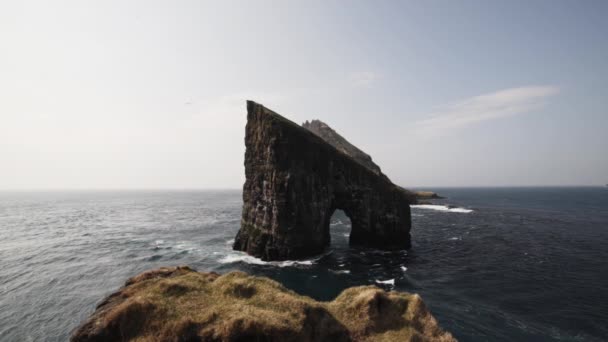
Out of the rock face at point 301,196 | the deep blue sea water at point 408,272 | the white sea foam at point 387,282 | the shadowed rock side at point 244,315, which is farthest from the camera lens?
the rock face at point 301,196

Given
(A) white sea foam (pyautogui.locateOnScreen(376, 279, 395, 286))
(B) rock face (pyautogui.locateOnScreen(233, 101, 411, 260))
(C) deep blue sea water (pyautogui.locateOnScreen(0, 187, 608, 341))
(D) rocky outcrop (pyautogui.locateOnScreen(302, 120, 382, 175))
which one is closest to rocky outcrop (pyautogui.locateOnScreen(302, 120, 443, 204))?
(D) rocky outcrop (pyautogui.locateOnScreen(302, 120, 382, 175))

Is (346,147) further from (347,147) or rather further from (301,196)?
(301,196)

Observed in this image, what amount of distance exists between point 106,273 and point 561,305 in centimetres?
5275

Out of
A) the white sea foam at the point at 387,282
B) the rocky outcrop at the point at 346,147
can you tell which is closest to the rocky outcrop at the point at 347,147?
the rocky outcrop at the point at 346,147

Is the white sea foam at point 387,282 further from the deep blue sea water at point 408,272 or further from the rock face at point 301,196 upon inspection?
the rock face at point 301,196

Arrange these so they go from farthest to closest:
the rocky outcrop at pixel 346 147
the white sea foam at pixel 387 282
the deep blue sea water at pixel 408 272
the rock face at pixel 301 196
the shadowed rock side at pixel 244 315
Result: the rocky outcrop at pixel 346 147 → the rock face at pixel 301 196 → the white sea foam at pixel 387 282 → the deep blue sea water at pixel 408 272 → the shadowed rock side at pixel 244 315

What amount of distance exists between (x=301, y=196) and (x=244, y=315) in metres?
29.2

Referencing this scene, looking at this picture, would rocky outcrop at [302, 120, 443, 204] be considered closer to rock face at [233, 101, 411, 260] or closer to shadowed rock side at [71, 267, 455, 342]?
rock face at [233, 101, 411, 260]

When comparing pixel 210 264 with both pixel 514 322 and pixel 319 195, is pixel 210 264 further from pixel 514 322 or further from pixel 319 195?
pixel 514 322

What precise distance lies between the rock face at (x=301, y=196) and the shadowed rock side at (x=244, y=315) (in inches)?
927

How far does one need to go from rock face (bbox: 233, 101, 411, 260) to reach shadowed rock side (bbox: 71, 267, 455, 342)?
23.5m

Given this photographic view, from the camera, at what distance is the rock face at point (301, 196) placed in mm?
41406

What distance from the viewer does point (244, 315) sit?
13.4 m

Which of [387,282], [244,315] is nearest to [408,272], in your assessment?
[387,282]
